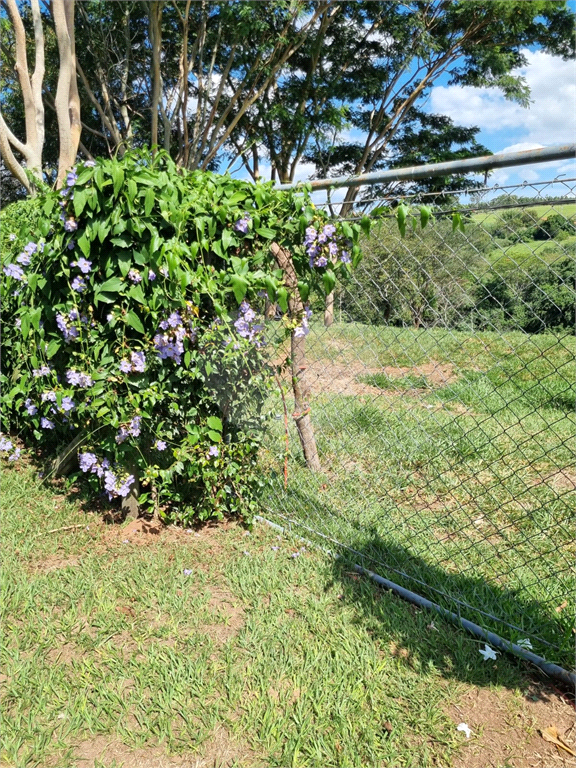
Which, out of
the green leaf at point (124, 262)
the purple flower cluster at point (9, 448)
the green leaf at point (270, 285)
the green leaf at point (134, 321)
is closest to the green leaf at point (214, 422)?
the green leaf at point (134, 321)

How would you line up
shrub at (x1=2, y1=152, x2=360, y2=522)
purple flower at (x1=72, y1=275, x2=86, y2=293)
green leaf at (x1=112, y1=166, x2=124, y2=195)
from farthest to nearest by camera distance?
purple flower at (x1=72, y1=275, x2=86, y2=293)
shrub at (x1=2, y1=152, x2=360, y2=522)
green leaf at (x1=112, y1=166, x2=124, y2=195)

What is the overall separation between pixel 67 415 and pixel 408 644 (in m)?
1.94

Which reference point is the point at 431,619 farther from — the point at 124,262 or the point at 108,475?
the point at 124,262

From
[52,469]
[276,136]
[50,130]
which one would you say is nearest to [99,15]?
[276,136]

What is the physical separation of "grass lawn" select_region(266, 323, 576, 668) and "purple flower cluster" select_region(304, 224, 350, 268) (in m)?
0.52

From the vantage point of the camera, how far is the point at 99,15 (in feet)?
31.2

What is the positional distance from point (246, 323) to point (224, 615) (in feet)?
3.96

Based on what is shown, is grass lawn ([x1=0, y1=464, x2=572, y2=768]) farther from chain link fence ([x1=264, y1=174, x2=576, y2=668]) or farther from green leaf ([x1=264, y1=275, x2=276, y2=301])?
green leaf ([x1=264, y1=275, x2=276, y2=301])

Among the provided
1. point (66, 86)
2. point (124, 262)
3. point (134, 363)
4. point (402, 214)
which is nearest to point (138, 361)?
point (134, 363)

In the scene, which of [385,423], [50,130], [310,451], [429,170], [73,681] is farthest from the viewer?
[50,130]

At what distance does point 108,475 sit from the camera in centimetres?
273

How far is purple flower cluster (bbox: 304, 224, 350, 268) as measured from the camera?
244cm

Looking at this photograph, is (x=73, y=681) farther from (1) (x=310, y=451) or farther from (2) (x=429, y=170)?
(2) (x=429, y=170)

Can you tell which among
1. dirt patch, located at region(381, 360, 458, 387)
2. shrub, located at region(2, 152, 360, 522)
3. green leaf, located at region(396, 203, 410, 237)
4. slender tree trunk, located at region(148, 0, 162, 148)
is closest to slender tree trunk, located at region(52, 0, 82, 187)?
slender tree trunk, located at region(148, 0, 162, 148)
